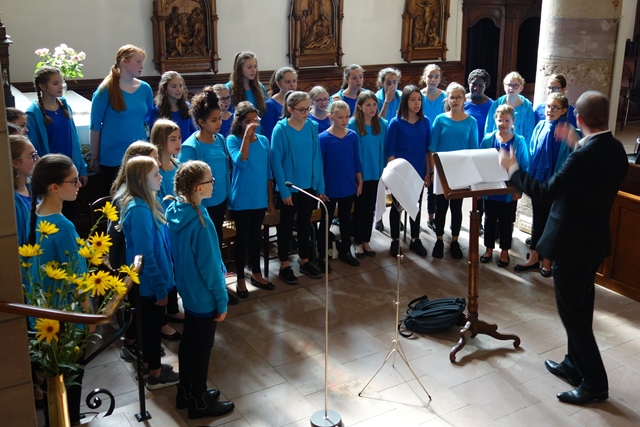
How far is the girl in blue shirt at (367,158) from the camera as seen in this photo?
6.15 metres

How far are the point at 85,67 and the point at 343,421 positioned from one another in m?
6.10

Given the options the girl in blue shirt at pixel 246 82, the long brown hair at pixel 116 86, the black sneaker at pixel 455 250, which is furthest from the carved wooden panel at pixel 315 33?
the long brown hair at pixel 116 86

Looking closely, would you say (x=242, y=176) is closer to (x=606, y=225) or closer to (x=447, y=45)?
(x=606, y=225)

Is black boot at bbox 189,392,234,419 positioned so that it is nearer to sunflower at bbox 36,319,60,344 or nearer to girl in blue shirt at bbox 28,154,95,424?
girl in blue shirt at bbox 28,154,95,424

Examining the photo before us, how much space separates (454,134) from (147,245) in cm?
326

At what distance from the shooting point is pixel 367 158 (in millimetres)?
6254

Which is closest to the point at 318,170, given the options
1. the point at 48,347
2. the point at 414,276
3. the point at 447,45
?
the point at 414,276

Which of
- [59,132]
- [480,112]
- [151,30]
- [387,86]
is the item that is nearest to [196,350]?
[59,132]

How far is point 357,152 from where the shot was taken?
605cm

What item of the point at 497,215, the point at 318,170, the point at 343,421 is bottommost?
the point at 343,421

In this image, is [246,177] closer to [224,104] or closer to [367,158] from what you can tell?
[224,104]

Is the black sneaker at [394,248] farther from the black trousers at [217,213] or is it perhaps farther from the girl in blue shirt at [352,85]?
the black trousers at [217,213]

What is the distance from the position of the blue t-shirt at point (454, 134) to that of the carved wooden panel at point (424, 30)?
4.90 m

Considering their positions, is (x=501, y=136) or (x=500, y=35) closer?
(x=501, y=136)
